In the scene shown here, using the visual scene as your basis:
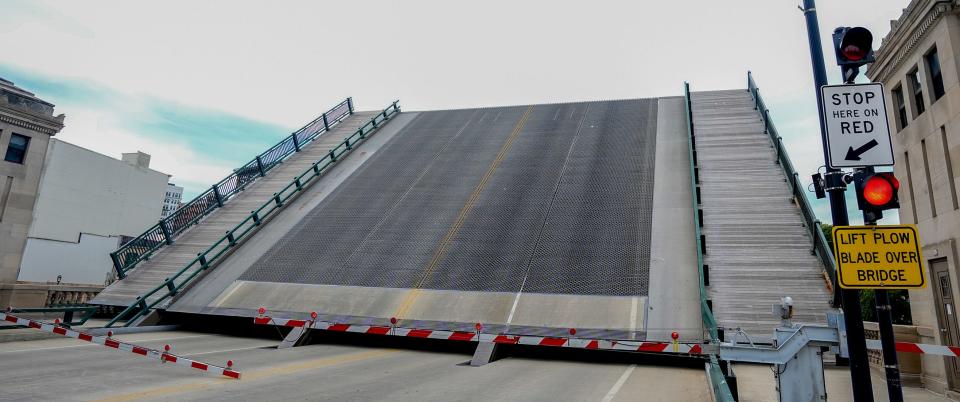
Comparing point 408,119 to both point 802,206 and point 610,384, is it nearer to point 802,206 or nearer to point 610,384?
point 802,206

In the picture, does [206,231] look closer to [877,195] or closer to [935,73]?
[877,195]

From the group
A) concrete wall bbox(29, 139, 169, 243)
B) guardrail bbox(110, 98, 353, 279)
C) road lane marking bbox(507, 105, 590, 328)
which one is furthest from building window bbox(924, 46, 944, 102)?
concrete wall bbox(29, 139, 169, 243)

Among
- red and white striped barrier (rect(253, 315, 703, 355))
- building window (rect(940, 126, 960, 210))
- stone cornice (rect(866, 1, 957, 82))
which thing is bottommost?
red and white striped barrier (rect(253, 315, 703, 355))

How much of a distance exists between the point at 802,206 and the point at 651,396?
32.1 feet

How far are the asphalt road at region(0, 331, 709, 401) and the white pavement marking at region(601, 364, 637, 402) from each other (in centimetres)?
2

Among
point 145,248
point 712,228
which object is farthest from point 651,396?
point 145,248

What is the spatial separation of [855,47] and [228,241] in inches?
730

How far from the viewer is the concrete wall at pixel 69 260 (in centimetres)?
3634

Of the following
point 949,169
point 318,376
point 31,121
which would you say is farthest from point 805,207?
point 31,121

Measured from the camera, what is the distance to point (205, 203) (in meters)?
21.0

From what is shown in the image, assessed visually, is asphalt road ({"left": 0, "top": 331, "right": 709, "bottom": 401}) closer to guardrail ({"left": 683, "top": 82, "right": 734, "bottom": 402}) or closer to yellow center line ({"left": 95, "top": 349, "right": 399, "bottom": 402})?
yellow center line ({"left": 95, "top": 349, "right": 399, "bottom": 402})

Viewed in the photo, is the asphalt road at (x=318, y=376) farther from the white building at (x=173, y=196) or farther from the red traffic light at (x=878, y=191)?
the white building at (x=173, y=196)

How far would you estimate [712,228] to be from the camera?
15070 millimetres

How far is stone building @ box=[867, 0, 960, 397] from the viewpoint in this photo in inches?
481
